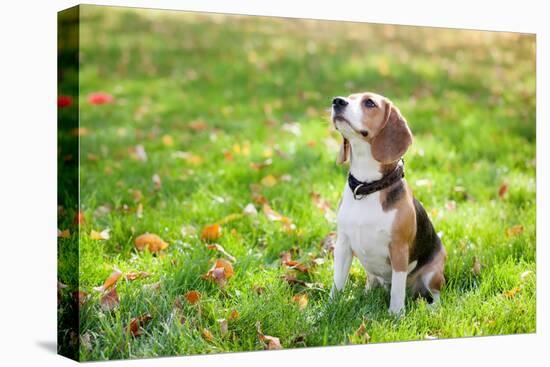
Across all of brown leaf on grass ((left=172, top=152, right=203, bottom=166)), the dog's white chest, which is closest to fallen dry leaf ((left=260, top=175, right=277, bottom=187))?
brown leaf on grass ((left=172, top=152, right=203, bottom=166))

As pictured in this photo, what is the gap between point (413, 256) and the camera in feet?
15.3

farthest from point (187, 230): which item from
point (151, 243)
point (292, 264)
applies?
point (292, 264)

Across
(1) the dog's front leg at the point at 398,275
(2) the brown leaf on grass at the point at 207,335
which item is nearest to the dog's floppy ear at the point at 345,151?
(1) the dog's front leg at the point at 398,275

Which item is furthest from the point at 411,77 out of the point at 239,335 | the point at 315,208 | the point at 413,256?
the point at 239,335

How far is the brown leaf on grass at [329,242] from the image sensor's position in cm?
540

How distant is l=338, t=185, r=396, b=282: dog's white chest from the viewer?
4461mm

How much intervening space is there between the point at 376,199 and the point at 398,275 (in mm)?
428

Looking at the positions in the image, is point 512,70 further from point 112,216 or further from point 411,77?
point 112,216

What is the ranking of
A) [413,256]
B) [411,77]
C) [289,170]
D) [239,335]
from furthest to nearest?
[411,77]
[289,170]
[413,256]
[239,335]

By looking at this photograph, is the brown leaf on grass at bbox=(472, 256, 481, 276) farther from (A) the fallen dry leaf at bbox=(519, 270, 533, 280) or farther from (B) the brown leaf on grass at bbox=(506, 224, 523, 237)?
(B) the brown leaf on grass at bbox=(506, 224, 523, 237)

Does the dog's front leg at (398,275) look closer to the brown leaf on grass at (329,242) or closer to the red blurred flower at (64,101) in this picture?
the brown leaf on grass at (329,242)

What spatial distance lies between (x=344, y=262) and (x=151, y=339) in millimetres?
1164

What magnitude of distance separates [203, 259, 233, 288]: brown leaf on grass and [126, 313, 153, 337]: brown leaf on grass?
1.74 ft

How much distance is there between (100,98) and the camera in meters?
9.43
